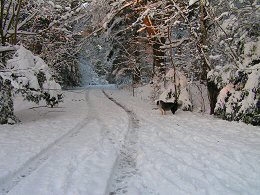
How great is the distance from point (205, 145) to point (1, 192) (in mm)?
4629

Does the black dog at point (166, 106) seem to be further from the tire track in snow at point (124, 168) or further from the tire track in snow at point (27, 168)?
the tire track in snow at point (27, 168)

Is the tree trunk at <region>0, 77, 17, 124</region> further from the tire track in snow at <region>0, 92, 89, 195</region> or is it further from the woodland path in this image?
the tire track in snow at <region>0, 92, 89, 195</region>

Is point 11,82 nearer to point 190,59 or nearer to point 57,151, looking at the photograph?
point 57,151

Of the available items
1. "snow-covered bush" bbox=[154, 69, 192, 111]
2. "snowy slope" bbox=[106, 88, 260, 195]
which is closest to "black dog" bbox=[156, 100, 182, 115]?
"snow-covered bush" bbox=[154, 69, 192, 111]

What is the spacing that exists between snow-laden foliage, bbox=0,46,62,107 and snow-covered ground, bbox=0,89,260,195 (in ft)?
4.37

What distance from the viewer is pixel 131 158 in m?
7.45

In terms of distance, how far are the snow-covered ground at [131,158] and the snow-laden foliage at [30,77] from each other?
1331 mm

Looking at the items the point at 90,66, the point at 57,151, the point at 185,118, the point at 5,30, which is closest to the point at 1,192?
the point at 57,151

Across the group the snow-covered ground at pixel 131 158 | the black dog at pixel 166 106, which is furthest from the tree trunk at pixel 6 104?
the black dog at pixel 166 106

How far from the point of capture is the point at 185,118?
12906 mm

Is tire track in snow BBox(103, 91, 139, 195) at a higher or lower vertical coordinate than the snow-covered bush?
lower

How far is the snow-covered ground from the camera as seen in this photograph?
5695 millimetres

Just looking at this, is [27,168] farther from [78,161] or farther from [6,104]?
[6,104]

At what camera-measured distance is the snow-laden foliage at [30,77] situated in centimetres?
1222
